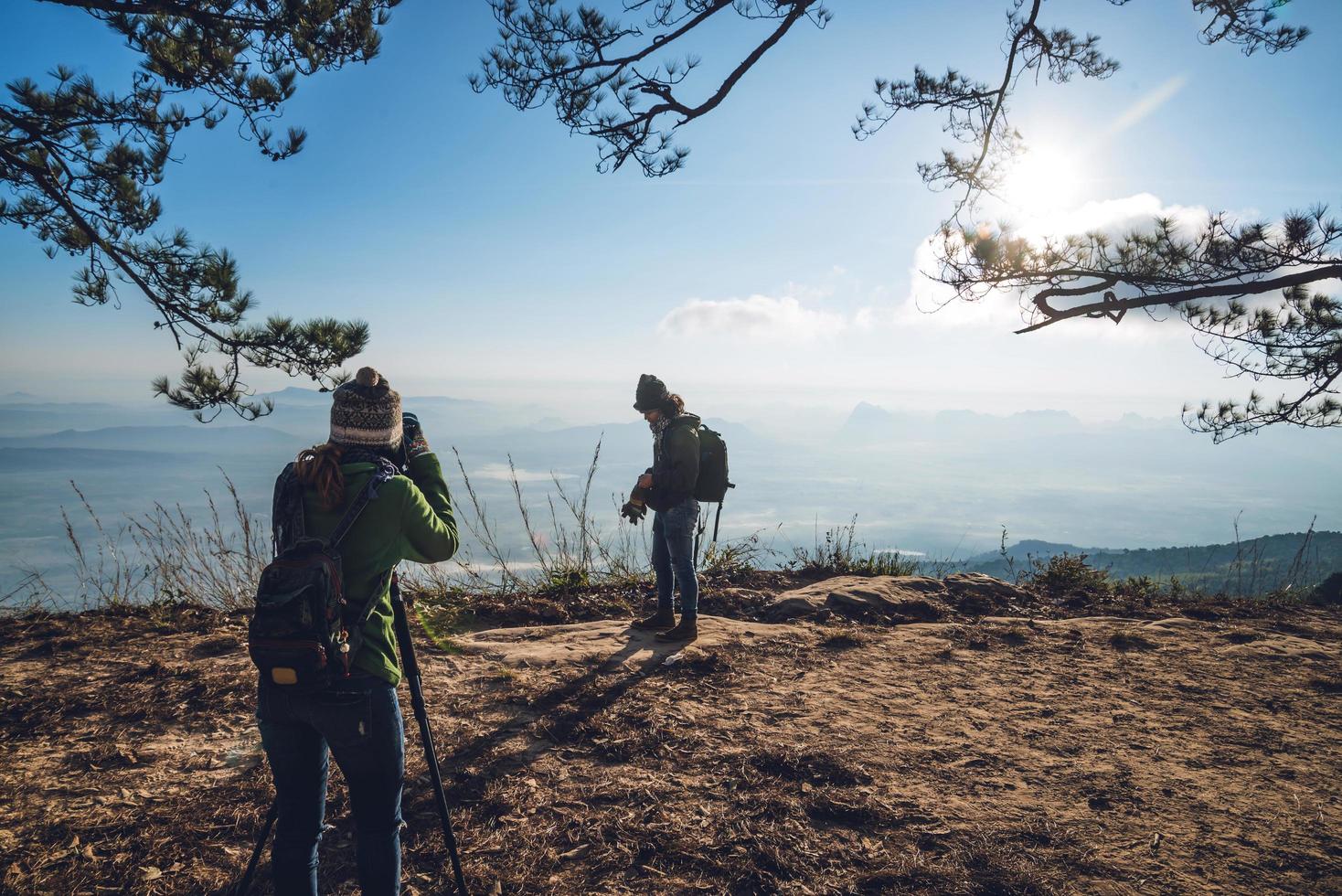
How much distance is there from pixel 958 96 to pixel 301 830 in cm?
802

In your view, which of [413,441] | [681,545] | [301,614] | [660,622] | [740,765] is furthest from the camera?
[660,622]

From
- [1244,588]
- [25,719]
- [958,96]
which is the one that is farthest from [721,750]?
[1244,588]

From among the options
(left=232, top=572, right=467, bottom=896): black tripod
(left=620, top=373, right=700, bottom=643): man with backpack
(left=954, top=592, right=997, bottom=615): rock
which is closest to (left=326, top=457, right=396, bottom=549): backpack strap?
(left=232, top=572, right=467, bottom=896): black tripod

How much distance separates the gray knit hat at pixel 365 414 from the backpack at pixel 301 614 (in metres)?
0.25

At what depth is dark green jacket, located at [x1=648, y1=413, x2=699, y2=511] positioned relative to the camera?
5.26m

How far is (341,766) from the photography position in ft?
6.49

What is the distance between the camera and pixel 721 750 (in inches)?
145

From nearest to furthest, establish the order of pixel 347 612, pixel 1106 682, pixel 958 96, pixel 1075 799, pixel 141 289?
pixel 347 612 → pixel 1075 799 → pixel 1106 682 → pixel 141 289 → pixel 958 96

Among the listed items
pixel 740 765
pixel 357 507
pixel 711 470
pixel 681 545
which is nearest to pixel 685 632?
pixel 681 545

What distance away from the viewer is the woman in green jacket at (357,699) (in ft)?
6.61

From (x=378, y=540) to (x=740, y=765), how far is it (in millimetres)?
2476

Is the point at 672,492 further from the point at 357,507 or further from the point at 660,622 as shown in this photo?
the point at 357,507

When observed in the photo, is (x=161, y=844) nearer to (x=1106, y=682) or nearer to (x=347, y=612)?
(x=347, y=612)

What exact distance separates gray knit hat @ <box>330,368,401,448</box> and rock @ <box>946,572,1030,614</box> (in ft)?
21.4
